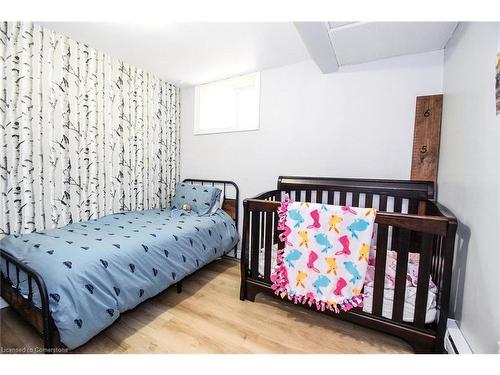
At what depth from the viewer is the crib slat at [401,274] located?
A: 1.13m

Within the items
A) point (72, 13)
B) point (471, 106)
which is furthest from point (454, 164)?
point (72, 13)

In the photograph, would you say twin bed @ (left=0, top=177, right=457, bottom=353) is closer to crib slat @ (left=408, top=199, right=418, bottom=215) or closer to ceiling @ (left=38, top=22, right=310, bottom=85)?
crib slat @ (left=408, top=199, right=418, bottom=215)

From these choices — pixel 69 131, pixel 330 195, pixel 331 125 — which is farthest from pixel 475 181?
pixel 69 131

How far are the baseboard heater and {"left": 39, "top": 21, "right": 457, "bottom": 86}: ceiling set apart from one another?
5.87 feet

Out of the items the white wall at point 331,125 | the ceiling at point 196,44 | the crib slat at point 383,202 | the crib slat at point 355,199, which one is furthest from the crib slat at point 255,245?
the ceiling at point 196,44

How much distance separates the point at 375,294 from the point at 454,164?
935 mm

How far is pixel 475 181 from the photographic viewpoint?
1.04 metres

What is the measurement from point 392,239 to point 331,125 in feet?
3.69

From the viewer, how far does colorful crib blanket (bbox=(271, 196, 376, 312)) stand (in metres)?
1.21

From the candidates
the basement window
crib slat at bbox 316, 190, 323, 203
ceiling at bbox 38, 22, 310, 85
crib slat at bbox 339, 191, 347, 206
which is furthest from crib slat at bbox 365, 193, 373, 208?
ceiling at bbox 38, 22, 310, 85

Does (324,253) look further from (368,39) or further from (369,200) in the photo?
(368,39)

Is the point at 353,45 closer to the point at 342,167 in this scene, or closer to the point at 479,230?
the point at 342,167

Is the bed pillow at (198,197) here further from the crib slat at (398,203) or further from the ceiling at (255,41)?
the crib slat at (398,203)

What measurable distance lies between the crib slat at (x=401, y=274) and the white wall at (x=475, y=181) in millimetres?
263
